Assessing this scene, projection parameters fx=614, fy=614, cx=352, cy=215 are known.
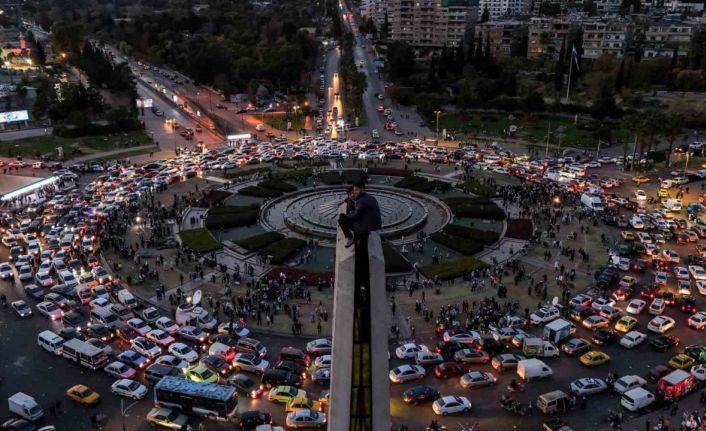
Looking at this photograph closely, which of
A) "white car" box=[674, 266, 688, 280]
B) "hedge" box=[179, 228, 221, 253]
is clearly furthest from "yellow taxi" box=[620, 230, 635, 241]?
"hedge" box=[179, 228, 221, 253]

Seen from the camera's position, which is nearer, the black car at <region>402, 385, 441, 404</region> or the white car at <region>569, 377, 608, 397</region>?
the black car at <region>402, 385, 441, 404</region>

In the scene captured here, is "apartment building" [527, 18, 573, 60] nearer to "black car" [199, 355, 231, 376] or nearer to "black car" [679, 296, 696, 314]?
"black car" [679, 296, 696, 314]

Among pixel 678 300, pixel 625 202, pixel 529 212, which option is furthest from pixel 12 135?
pixel 678 300

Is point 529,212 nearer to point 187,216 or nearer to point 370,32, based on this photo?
point 187,216

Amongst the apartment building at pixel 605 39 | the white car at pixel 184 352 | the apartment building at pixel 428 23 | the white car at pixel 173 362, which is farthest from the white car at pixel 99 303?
the apartment building at pixel 428 23

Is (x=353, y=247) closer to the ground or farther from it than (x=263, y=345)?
farther from it

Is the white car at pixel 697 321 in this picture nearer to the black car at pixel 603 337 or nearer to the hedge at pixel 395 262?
the black car at pixel 603 337

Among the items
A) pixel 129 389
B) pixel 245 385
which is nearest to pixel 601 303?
pixel 245 385
